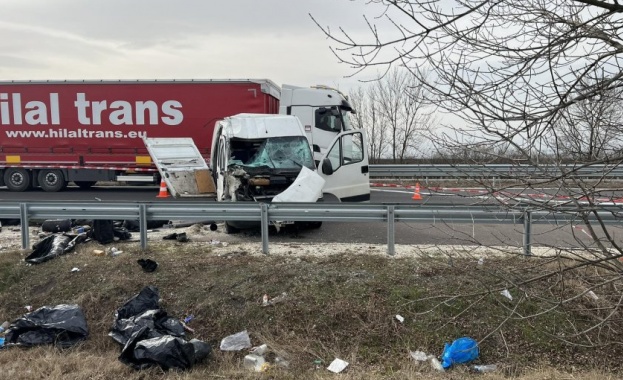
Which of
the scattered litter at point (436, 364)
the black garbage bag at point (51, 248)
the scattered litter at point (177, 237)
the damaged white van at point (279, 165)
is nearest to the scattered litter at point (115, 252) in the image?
the black garbage bag at point (51, 248)

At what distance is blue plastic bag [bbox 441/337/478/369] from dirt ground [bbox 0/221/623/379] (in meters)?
0.08

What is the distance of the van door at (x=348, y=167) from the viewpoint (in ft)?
32.5

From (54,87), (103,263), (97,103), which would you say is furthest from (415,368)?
(54,87)

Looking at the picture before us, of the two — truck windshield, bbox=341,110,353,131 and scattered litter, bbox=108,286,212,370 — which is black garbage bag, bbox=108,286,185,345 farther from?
truck windshield, bbox=341,110,353,131

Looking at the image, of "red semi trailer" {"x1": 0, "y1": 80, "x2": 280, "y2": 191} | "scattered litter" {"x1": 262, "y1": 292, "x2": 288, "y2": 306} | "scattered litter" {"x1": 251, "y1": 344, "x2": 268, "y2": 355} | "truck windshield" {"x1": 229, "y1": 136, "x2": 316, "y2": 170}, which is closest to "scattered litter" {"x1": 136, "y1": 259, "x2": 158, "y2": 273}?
"scattered litter" {"x1": 262, "y1": 292, "x2": 288, "y2": 306}

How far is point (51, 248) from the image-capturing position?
21.8 feet

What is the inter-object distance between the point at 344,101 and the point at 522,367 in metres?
10.2

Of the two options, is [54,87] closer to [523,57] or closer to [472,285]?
[472,285]

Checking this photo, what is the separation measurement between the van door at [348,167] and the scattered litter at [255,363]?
17.7 ft

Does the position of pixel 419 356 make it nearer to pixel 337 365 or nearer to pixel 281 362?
pixel 337 365

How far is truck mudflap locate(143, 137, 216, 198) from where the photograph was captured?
11.7m

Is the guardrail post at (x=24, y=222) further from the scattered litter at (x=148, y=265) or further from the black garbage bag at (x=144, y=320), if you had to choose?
the black garbage bag at (x=144, y=320)

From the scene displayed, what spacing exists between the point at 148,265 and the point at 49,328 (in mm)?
1378

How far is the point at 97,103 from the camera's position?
611 inches
